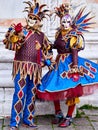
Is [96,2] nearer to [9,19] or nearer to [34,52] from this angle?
[9,19]

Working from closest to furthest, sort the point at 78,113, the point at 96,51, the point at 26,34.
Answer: the point at 26,34
the point at 78,113
the point at 96,51

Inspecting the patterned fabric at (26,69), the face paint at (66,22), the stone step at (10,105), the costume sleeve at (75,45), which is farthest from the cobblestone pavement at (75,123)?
the face paint at (66,22)

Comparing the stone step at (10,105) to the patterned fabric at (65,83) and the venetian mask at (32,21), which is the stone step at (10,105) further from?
the venetian mask at (32,21)

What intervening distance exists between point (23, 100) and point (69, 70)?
2.12 ft

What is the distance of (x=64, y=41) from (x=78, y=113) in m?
1.27

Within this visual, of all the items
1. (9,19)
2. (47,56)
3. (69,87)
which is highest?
(9,19)

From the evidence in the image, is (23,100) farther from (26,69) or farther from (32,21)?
(32,21)

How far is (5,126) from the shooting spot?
18.6ft

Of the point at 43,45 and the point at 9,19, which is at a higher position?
the point at 9,19

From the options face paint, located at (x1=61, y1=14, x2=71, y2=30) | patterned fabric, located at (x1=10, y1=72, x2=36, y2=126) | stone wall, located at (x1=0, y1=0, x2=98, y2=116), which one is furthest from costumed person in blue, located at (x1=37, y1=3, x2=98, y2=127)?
stone wall, located at (x1=0, y1=0, x2=98, y2=116)

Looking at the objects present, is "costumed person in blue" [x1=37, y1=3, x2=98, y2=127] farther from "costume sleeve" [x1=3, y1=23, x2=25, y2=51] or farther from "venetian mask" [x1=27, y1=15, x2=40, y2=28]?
"costume sleeve" [x1=3, y1=23, x2=25, y2=51]

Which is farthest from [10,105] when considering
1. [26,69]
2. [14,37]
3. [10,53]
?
[14,37]

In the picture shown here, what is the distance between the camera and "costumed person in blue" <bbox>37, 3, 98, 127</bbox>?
5.38m

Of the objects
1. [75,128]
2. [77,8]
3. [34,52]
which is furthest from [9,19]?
[75,128]
